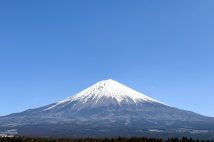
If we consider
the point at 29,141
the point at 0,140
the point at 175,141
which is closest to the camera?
the point at 175,141

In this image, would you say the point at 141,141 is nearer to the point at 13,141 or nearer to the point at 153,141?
the point at 153,141

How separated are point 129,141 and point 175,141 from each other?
1548 centimetres

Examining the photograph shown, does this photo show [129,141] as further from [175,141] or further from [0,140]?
[0,140]

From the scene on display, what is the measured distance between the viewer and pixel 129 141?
373 ft

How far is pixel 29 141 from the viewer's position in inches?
4562

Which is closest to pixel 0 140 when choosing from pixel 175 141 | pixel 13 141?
pixel 13 141

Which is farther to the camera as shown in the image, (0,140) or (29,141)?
(29,141)

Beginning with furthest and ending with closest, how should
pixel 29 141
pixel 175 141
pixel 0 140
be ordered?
1. pixel 29 141
2. pixel 0 140
3. pixel 175 141

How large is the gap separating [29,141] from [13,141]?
15.2 ft

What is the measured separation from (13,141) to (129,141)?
27017mm

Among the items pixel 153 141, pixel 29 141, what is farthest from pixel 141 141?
pixel 29 141

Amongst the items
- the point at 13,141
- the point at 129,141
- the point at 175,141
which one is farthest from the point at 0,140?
the point at 175,141

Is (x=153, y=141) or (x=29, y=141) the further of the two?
(x=29, y=141)

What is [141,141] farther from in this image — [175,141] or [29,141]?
[29,141]
